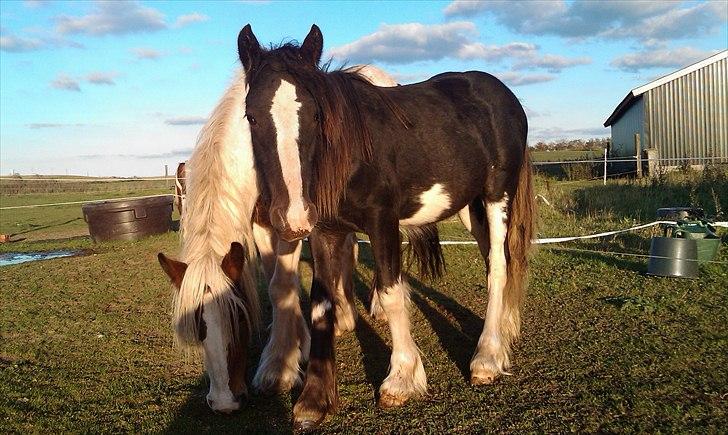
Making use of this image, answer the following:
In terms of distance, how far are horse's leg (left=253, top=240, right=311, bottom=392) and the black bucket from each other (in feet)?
12.8

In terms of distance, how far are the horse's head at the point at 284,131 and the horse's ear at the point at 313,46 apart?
0.06 m

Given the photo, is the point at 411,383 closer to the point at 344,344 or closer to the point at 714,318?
the point at 344,344

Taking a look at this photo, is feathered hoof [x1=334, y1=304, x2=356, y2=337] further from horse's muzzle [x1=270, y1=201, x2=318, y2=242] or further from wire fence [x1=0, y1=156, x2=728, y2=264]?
horse's muzzle [x1=270, y1=201, x2=318, y2=242]

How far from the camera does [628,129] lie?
23719 millimetres

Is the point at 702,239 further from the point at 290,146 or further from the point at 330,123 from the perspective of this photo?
the point at 290,146

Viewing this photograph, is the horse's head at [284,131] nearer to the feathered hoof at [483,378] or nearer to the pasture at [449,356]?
the pasture at [449,356]

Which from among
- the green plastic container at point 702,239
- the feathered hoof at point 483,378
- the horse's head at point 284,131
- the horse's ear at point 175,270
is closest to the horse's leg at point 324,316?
the horse's head at point 284,131

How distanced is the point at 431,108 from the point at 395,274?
1.24 metres

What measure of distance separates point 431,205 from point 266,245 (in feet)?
4.24

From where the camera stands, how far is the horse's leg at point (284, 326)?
3.87 meters

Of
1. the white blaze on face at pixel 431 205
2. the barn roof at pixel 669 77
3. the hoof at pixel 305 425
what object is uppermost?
the barn roof at pixel 669 77

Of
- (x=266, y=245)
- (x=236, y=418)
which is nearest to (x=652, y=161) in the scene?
(x=266, y=245)

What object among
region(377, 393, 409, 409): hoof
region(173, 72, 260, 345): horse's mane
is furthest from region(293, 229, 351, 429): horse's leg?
region(173, 72, 260, 345): horse's mane

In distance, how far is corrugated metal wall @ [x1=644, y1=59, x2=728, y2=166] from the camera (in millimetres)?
18047
